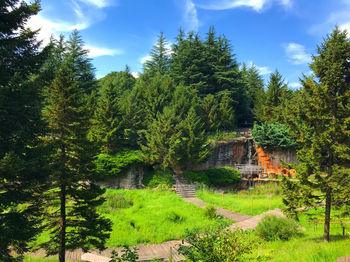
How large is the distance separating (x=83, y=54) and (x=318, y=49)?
34746 millimetres

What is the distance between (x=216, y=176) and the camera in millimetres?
27812

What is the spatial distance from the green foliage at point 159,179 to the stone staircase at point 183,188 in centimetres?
68

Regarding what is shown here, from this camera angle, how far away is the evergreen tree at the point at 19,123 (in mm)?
7711

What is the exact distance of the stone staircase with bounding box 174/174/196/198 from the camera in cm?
2308

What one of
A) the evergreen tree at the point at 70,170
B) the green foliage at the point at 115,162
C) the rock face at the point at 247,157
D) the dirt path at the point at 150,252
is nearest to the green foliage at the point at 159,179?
the green foliage at the point at 115,162

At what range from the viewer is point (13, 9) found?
893 cm

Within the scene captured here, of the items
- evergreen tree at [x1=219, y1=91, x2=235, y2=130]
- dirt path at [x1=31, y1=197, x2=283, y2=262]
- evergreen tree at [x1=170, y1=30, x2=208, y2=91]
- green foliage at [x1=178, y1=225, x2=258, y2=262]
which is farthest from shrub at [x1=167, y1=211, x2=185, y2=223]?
evergreen tree at [x1=170, y1=30, x2=208, y2=91]

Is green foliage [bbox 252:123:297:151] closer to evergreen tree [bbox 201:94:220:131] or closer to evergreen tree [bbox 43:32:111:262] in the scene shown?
evergreen tree [bbox 201:94:220:131]

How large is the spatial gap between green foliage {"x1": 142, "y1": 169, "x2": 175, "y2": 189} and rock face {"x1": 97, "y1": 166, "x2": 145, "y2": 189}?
751 mm

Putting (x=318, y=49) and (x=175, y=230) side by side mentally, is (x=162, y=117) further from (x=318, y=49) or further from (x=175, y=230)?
(x=318, y=49)

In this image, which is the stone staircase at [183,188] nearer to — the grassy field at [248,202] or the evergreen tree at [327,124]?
the grassy field at [248,202]

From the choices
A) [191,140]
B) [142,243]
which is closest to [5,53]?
[142,243]

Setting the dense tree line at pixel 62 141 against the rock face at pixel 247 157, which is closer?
the dense tree line at pixel 62 141

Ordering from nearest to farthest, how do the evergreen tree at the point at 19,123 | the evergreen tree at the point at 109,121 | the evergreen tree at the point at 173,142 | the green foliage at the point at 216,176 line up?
the evergreen tree at the point at 19,123 → the evergreen tree at the point at 109,121 → the evergreen tree at the point at 173,142 → the green foliage at the point at 216,176
